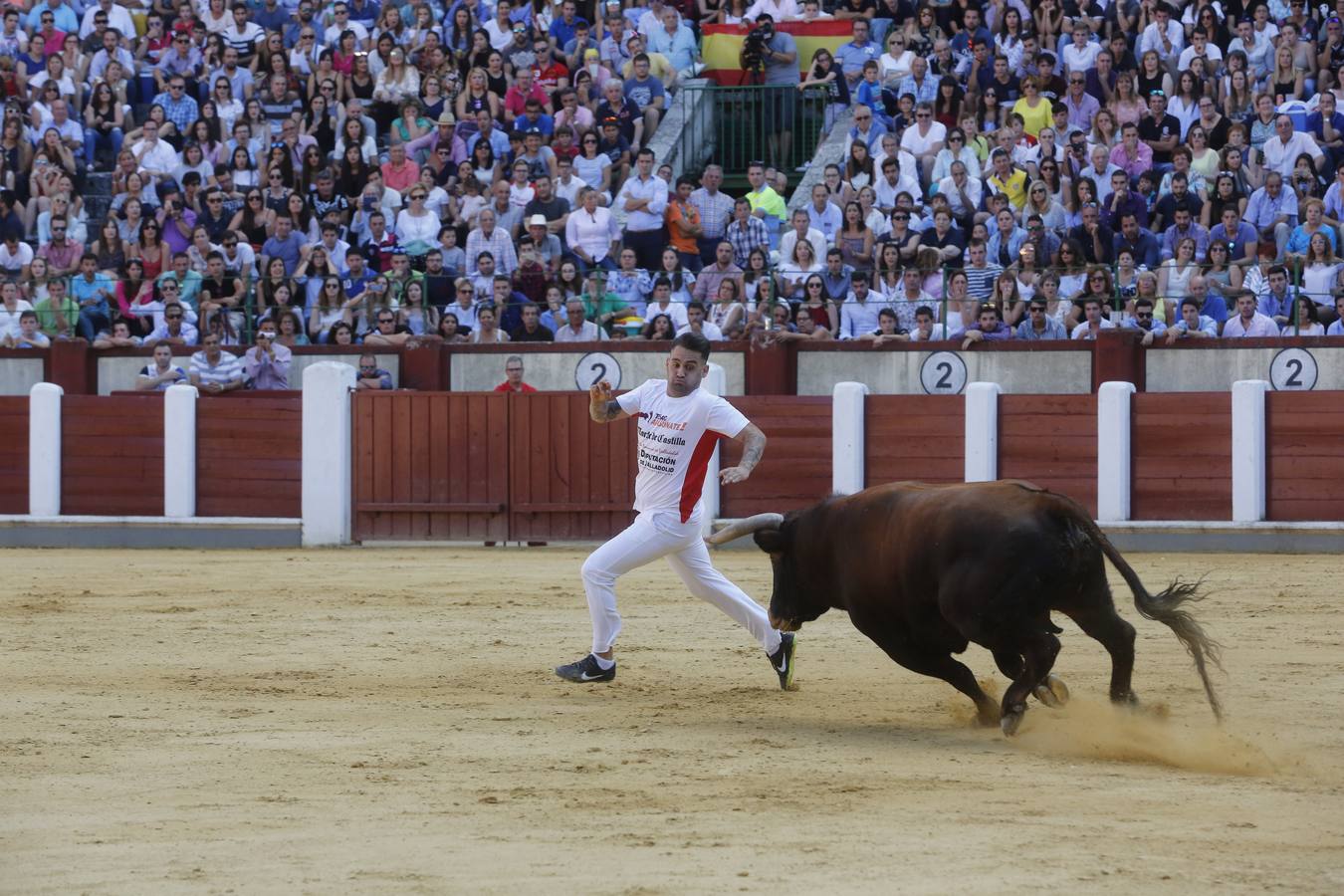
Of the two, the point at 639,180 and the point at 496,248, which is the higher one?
the point at 639,180

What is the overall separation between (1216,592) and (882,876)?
7.04 m

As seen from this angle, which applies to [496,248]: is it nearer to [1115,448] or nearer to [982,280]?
[982,280]

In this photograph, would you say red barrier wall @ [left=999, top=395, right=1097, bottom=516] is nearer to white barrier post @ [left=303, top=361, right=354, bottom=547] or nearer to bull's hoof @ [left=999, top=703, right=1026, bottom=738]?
white barrier post @ [left=303, top=361, right=354, bottom=547]

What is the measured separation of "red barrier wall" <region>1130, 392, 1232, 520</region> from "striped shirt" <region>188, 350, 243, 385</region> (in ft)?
23.9

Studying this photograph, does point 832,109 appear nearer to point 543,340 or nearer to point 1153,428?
point 543,340

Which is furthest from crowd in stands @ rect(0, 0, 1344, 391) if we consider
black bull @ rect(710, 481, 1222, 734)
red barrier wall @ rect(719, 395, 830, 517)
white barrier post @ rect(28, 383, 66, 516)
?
black bull @ rect(710, 481, 1222, 734)

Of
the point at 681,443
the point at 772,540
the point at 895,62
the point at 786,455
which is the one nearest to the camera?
the point at 772,540

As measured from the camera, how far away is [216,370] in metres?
15.9

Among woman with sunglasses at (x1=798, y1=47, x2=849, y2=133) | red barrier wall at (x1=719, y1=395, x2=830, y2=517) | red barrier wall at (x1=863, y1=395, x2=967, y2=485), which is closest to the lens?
red barrier wall at (x1=863, y1=395, x2=967, y2=485)

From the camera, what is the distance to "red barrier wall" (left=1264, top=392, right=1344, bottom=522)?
13.6m

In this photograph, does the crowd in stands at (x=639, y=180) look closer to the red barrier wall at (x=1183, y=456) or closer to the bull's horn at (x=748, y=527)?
the red barrier wall at (x=1183, y=456)

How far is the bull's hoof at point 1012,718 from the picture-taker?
5.99m

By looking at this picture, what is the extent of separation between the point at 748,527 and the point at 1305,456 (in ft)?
26.9

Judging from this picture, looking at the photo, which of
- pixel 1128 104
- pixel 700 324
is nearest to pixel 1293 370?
pixel 1128 104
